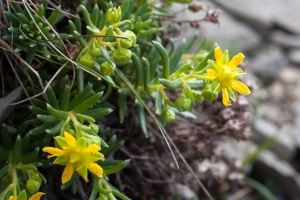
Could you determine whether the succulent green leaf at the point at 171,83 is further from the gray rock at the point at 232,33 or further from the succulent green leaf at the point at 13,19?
the gray rock at the point at 232,33

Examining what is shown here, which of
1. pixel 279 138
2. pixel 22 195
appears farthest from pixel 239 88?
pixel 279 138

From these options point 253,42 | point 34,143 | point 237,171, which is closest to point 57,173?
point 34,143

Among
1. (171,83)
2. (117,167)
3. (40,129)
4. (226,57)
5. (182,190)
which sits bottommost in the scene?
(182,190)

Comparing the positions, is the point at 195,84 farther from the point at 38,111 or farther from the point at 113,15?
the point at 38,111

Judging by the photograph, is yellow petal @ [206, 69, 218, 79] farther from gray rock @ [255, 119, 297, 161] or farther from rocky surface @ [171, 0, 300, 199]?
gray rock @ [255, 119, 297, 161]

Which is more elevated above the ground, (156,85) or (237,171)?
(156,85)

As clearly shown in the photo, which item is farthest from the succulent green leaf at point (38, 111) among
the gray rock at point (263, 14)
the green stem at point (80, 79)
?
the gray rock at point (263, 14)

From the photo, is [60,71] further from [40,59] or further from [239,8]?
[239,8]
